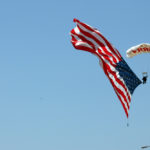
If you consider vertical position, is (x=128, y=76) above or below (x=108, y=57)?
below

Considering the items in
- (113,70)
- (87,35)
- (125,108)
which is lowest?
(125,108)

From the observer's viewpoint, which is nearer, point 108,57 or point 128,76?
point 128,76

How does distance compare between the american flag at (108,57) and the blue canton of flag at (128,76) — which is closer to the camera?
the american flag at (108,57)

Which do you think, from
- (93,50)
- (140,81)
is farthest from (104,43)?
(140,81)

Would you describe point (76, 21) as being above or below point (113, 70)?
above

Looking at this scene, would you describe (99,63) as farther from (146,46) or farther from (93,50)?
(146,46)

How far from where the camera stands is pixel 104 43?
4753 cm

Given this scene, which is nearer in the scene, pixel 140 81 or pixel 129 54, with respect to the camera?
pixel 140 81

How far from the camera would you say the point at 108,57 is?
4750cm

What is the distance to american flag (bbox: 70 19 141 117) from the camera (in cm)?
4634

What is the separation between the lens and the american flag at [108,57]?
46344mm

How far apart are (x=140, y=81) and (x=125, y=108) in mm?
3401

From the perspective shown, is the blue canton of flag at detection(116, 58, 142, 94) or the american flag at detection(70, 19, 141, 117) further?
the blue canton of flag at detection(116, 58, 142, 94)

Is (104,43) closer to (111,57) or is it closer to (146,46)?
(111,57)
